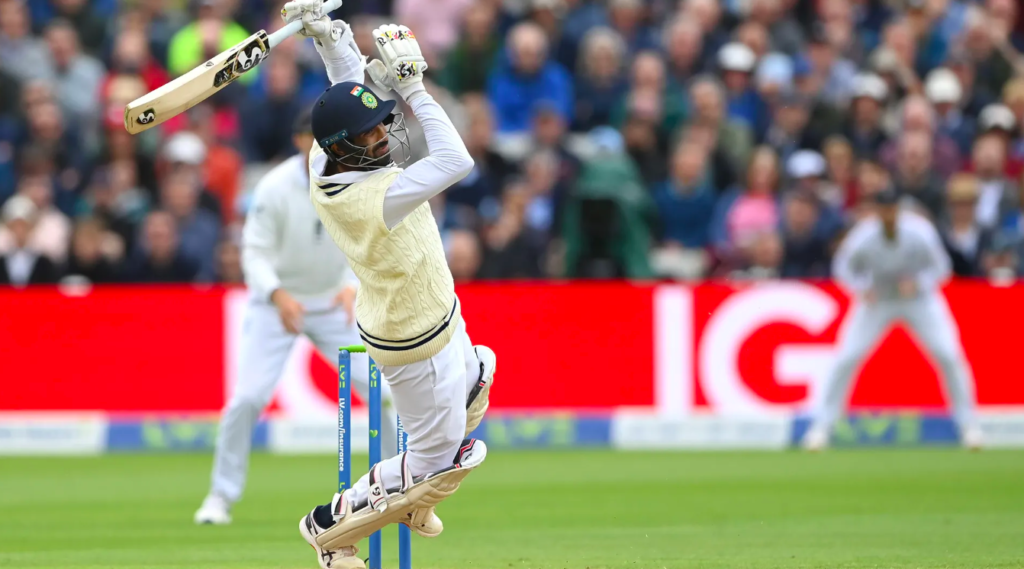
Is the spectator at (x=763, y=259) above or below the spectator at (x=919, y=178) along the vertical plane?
below

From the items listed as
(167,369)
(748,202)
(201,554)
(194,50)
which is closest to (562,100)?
(748,202)

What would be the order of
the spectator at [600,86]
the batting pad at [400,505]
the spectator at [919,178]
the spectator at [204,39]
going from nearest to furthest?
the batting pad at [400,505], the spectator at [919,178], the spectator at [204,39], the spectator at [600,86]

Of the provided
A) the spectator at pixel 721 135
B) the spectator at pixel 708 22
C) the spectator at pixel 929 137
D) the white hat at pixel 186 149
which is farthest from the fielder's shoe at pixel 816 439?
the white hat at pixel 186 149

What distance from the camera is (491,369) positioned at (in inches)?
242

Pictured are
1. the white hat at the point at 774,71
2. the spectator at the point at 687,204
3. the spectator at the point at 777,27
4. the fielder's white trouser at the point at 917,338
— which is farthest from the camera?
the spectator at the point at 777,27

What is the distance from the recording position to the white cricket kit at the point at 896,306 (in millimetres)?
11914

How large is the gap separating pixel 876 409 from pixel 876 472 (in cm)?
229

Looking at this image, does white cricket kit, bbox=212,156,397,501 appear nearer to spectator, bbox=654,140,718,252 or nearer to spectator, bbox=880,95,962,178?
spectator, bbox=654,140,718,252

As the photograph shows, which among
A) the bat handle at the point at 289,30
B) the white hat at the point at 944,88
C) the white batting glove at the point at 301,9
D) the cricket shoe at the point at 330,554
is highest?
the white hat at the point at 944,88

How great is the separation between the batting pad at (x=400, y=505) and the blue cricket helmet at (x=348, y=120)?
1186mm

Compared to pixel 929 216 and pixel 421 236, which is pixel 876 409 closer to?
pixel 929 216

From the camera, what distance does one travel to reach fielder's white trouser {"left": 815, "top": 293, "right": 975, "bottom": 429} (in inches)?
468

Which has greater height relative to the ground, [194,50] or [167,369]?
[194,50]

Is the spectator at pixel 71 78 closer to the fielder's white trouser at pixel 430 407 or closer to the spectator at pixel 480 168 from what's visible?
the spectator at pixel 480 168
